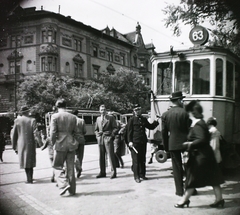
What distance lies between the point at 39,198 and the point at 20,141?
1.77m

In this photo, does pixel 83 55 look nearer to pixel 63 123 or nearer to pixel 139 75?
pixel 139 75

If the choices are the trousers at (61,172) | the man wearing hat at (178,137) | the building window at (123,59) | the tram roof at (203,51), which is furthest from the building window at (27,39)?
the building window at (123,59)

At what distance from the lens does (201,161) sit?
382 centimetres

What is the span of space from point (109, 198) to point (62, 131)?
1.50 m

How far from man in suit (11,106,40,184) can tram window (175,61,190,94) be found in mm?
3842

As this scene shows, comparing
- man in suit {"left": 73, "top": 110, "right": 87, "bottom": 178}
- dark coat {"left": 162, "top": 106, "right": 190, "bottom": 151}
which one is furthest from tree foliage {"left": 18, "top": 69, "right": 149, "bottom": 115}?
dark coat {"left": 162, "top": 106, "right": 190, "bottom": 151}

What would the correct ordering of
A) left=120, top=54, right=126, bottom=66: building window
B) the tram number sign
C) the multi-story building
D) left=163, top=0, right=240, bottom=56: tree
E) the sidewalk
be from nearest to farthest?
1. the sidewalk
2. left=163, top=0, right=240, bottom=56: tree
3. the multi-story building
4. the tram number sign
5. left=120, top=54, right=126, bottom=66: building window

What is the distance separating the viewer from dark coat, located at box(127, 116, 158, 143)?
238 inches

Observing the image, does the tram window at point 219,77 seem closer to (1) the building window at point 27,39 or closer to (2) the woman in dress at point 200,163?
(2) the woman in dress at point 200,163

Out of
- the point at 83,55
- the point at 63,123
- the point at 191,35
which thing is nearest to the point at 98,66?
the point at 83,55

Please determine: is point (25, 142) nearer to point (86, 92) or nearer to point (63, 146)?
point (63, 146)

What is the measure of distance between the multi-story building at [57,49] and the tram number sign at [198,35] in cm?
107

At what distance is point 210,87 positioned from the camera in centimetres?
634

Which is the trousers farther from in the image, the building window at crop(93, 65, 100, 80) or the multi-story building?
the building window at crop(93, 65, 100, 80)
